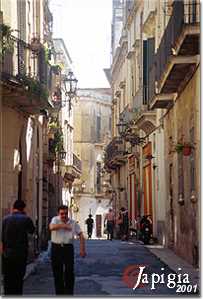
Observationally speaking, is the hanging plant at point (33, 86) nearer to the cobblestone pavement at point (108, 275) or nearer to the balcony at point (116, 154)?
the cobblestone pavement at point (108, 275)

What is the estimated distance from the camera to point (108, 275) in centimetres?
1382

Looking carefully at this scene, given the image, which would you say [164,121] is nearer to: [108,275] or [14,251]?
[108,275]

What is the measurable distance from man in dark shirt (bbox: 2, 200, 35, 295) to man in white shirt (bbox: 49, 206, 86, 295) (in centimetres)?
39

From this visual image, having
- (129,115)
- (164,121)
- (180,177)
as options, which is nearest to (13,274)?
(180,177)

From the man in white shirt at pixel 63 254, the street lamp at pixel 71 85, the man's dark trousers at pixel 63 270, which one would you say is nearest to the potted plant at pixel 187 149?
the man in white shirt at pixel 63 254

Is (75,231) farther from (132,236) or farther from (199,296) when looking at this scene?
(132,236)

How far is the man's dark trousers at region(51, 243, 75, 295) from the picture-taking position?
1022 cm

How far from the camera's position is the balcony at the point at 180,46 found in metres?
13.4

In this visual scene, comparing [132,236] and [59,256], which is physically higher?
[59,256]

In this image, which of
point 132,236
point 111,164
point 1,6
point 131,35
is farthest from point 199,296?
point 111,164

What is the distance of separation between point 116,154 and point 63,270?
2719 cm

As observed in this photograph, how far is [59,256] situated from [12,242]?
0.69 meters

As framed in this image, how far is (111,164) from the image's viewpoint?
4091 cm

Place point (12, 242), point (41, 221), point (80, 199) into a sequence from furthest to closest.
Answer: point (80, 199)
point (41, 221)
point (12, 242)
